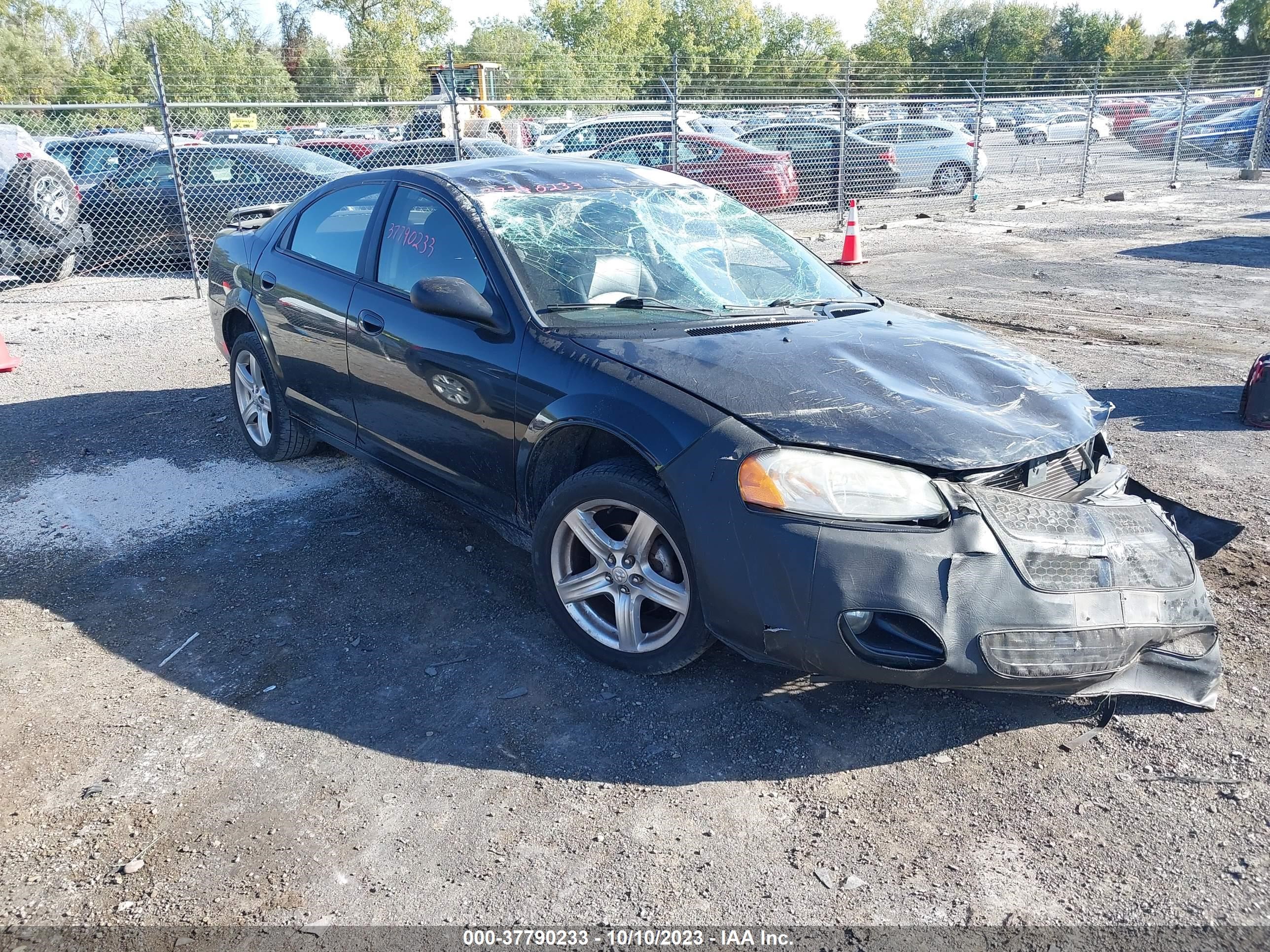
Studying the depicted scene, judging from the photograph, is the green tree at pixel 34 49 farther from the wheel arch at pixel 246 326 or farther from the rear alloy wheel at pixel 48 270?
the wheel arch at pixel 246 326

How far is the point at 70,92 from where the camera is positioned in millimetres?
37062

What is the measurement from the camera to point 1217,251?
12453mm

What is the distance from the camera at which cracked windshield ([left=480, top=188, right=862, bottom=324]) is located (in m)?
3.80

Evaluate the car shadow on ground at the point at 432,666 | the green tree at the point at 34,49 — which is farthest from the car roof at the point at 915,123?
the green tree at the point at 34,49

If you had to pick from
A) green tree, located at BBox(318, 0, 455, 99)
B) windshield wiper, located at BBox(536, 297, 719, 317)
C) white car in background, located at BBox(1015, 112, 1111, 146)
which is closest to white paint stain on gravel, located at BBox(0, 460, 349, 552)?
windshield wiper, located at BBox(536, 297, 719, 317)

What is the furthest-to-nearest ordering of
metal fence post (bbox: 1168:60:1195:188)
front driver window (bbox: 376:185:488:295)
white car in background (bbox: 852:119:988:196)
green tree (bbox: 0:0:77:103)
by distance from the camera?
green tree (bbox: 0:0:77:103)
metal fence post (bbox: 1168:60:1195:188)
white car in background (bbox: 852:119:988:196)
front driver window (bbox: 376:185:488:295)

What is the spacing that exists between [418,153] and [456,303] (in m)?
11.9

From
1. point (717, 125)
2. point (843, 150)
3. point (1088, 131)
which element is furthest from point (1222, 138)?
point (843, 150)

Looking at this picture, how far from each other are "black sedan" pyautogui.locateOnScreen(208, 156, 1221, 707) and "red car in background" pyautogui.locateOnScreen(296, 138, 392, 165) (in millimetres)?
12633

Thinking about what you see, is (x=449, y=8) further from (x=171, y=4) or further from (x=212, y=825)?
(x=212, y=825)

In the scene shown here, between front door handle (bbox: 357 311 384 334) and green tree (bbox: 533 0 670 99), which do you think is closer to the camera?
front door handle (bbox: 357 311 384 334)

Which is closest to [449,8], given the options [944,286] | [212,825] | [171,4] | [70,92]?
[171,4]

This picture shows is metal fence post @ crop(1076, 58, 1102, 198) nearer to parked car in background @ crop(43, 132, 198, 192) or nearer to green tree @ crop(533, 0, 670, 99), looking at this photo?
parked car in background @ crop(43, 132, 198, 192)

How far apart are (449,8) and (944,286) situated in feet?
183
